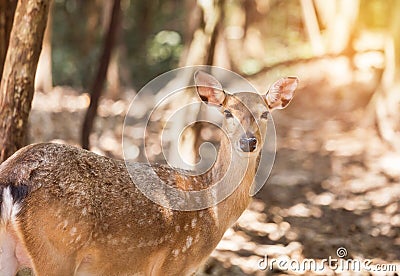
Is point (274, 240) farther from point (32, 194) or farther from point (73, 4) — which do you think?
point (73, 4)

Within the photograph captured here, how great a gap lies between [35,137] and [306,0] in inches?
299

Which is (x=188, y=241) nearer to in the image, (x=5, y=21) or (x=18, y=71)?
(x=18, y=71)

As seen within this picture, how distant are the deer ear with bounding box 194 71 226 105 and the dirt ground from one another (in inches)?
84.0

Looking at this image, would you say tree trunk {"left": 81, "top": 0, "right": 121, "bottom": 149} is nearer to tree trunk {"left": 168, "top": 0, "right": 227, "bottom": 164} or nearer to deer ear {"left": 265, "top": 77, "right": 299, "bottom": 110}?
tree trunk {"left": 168, "top": 0, "right": 227, "bottom": 164}

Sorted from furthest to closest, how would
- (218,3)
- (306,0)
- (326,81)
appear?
1. (306,0)
2. (326,81)
3. (218,3)

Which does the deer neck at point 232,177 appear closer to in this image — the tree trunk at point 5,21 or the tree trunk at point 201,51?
the tree trunk at point 5,21

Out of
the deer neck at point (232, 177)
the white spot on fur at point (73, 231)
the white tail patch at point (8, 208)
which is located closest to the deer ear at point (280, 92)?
the deer neck at point (232, 177)

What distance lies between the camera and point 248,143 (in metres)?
5.02

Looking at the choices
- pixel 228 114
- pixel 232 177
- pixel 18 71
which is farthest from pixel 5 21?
pixel 232 177

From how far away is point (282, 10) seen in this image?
22.3 m

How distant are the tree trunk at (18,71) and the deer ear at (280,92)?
1742 mm

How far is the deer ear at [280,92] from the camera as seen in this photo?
532 cm

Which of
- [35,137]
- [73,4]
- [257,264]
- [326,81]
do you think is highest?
[73,4]

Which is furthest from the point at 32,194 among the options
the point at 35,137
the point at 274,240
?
the point at 35,137
